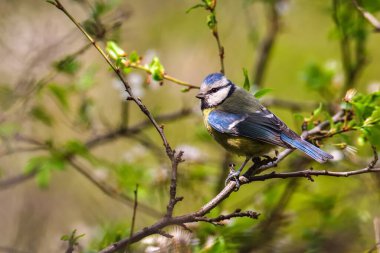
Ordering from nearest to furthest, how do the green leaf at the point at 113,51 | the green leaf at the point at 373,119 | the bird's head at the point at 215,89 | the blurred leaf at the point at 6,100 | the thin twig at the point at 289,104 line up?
the green leaf at the point at 373,119, the green leaf at the point at 113,51, the blurred leaf at the point at 6,100, the bird's head at the point at 215,89, the thin twig at the point at 289,104

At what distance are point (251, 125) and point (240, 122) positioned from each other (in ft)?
0.23

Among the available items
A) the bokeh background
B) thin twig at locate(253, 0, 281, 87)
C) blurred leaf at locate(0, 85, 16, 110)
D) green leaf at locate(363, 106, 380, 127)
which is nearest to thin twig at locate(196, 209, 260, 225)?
the bokeh background

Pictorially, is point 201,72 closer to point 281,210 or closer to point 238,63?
point 238,63

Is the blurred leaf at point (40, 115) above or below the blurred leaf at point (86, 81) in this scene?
below

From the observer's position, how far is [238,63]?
5.89 meters

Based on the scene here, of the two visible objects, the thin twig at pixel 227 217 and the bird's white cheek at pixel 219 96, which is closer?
the thin twig at pixel 227 217

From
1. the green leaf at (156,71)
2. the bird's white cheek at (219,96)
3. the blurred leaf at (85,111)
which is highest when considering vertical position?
the blurred leaf at (85,111)

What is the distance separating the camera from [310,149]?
2459mm

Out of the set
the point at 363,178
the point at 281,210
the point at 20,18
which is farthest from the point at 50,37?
the point at 363,178

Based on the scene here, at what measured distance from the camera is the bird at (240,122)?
2707 millimetres

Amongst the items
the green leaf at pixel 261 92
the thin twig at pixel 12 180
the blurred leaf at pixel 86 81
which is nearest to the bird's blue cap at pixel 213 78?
the green leaf at pixel 261 92

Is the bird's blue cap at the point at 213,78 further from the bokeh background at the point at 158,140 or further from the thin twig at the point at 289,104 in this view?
the thin twig at the point at 289,104

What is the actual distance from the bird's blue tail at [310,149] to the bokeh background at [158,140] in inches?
5.2

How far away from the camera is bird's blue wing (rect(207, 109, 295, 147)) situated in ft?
8.91
